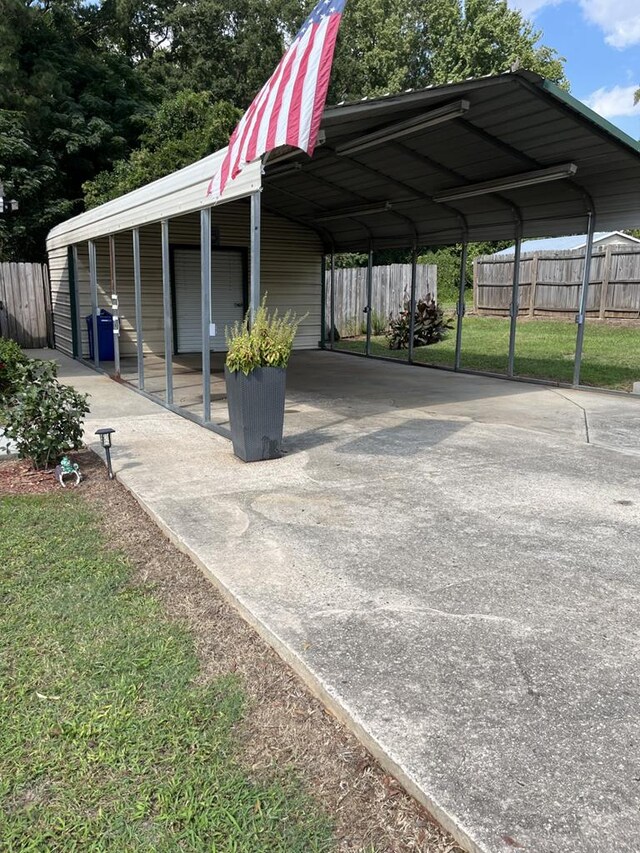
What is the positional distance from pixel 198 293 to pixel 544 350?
7513mm

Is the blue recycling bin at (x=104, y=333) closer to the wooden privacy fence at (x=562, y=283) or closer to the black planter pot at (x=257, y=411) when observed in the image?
the black planter pot at (x=257, y=411)

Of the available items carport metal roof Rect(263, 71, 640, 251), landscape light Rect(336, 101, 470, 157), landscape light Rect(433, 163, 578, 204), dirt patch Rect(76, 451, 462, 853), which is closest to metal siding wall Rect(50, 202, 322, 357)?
carport metal roof Rect(263, 71, 640, 251)

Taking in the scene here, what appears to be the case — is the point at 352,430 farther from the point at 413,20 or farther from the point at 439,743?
the point at 413,20

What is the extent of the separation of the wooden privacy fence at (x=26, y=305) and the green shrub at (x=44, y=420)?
1019 cm

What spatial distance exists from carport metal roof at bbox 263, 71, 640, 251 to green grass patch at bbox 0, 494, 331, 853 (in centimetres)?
447

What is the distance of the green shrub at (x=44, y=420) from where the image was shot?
4.98m

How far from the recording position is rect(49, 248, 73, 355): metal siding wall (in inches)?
523

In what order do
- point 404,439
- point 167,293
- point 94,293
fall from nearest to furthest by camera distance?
1. point 404,439
2. point 167,293
3. point 94,293

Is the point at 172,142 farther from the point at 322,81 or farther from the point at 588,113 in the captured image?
the point at 322,81

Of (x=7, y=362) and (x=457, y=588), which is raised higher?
(x=7, y=362)

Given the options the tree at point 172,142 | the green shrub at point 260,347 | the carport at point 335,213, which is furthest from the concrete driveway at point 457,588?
the tree at point 172,142

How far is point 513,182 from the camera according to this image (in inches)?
339

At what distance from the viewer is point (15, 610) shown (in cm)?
299

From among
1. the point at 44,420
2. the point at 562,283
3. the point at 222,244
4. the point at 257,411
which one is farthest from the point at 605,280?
the point at 44,420
